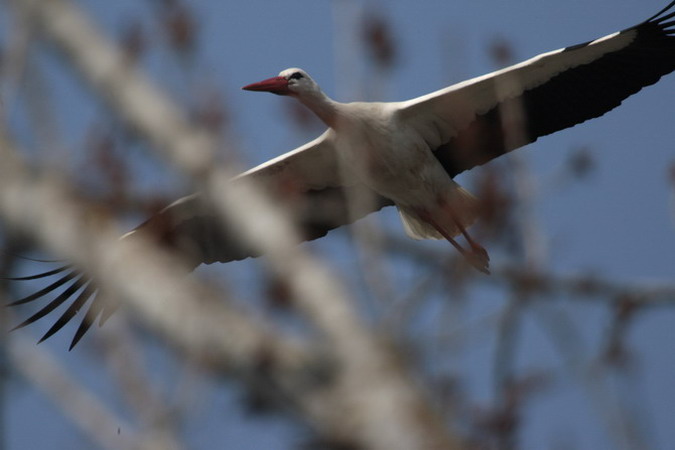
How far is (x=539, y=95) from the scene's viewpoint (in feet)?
23.6

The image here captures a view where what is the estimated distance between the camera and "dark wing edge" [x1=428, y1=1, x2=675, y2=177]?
22.5 ft

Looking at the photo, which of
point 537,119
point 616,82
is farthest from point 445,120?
point 616,82

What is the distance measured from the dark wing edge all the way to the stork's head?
1.30 metres

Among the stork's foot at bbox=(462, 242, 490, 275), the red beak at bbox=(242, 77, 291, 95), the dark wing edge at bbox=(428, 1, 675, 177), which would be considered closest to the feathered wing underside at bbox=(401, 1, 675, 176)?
the dark wing edge at bbox=(428, 1, 675, 177)

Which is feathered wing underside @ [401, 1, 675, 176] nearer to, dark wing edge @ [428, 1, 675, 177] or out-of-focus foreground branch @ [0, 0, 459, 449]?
dark wing edge @ [428, 1, 675, 177]

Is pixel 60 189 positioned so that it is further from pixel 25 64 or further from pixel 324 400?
pixel 25 64

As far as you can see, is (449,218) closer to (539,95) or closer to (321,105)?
(539,95)

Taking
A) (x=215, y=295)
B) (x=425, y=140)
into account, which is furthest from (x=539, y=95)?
(x=215, y=295)

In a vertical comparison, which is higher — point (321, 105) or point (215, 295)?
point (215, 295)

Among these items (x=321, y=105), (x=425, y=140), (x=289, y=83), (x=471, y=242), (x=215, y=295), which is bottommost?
(x=471, y=242)

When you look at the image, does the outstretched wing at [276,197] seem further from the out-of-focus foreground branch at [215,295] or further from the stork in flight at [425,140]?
the out-of-focus foreground branch at [215,295]

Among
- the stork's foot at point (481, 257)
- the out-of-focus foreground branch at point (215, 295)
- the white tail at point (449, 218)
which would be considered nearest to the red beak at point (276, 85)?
the white tail at point (449, 218)

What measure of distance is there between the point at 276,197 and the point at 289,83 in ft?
2.71

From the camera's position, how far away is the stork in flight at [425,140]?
22.3 ft
